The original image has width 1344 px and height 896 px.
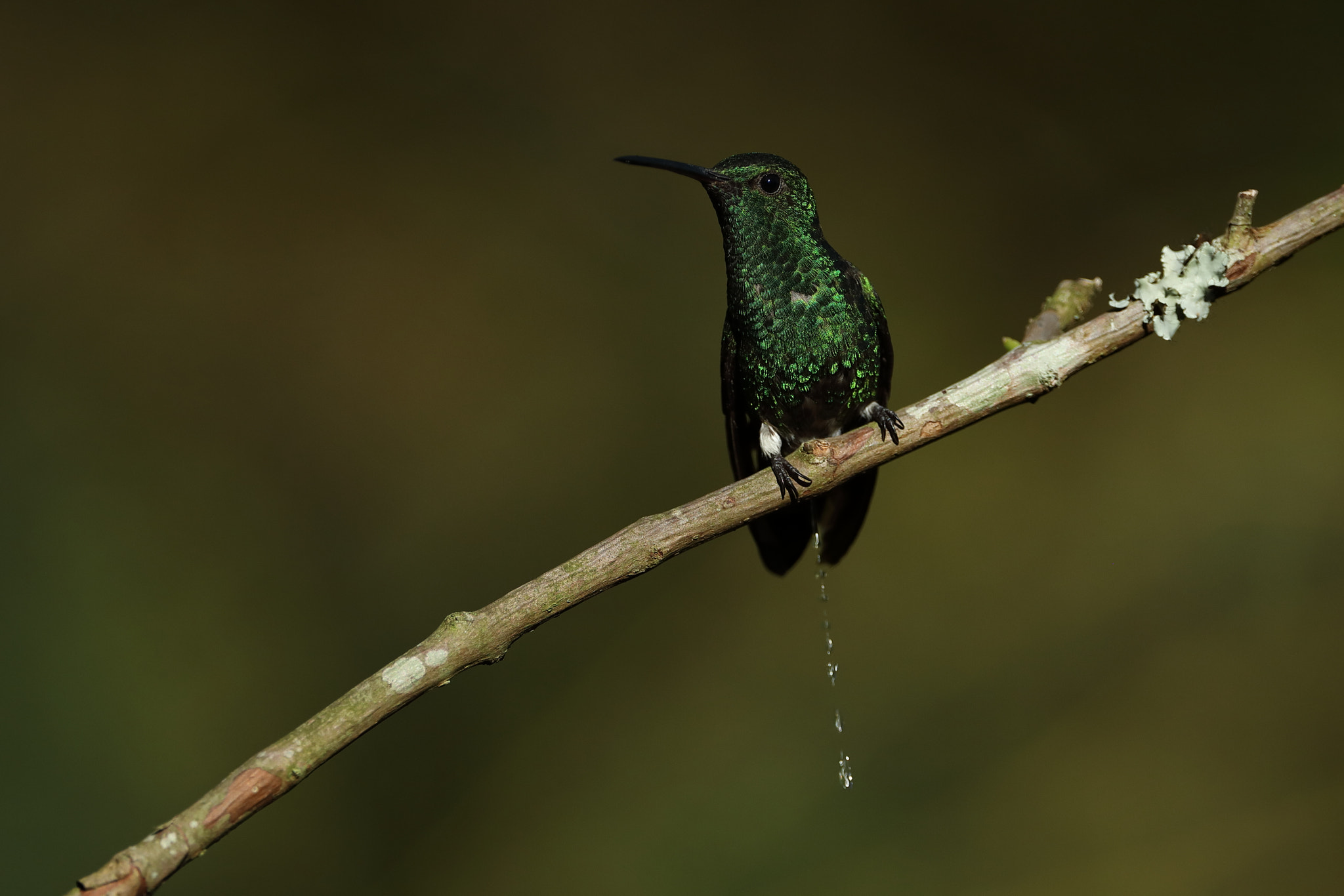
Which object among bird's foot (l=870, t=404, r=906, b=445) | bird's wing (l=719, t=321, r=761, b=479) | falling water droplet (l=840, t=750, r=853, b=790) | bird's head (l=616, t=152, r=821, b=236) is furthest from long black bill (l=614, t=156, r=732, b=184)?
falling water droplet (l=840, t=750, r=853, b=790)

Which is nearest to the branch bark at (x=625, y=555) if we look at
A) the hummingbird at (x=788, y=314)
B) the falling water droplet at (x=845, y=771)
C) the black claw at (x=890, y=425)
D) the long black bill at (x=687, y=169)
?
the black claw at (x=890, y=425)

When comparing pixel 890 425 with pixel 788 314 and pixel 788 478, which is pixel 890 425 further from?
pixel 788 314

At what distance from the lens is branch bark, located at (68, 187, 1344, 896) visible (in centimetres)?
125

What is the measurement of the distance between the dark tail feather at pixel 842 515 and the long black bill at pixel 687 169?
2.86ft

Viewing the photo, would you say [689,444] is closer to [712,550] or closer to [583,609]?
[712,550]

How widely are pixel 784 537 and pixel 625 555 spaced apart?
3.34 ft

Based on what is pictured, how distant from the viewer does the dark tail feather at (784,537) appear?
2.46 m

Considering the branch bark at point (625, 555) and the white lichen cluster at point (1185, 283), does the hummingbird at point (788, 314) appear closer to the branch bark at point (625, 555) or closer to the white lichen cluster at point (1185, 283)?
the branch bark at point (625, 555)

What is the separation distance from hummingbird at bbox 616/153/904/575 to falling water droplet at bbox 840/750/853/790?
154 cm

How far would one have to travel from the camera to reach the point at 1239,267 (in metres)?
1.56

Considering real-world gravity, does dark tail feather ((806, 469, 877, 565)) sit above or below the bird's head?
below

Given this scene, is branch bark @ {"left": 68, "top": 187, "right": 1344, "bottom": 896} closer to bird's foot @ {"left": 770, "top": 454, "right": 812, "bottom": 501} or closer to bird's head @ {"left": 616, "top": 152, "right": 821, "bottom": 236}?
bird's foot @ {"left": 770, "top": 454, "right": 812, "bottom": 501}

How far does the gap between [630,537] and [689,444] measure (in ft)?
7.24

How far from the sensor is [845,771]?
3.31m
